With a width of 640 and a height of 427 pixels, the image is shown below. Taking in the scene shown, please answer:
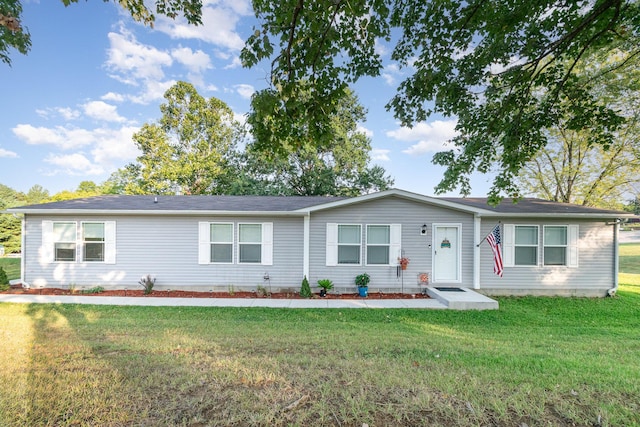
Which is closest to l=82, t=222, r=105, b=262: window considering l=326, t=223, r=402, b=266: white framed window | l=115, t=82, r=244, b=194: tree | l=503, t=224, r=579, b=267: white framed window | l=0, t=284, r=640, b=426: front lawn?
l=0, t=284, r=640, b=426: front lawn

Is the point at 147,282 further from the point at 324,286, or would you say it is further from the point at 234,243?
the point at 324,286

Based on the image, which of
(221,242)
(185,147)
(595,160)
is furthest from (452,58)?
(185,147)

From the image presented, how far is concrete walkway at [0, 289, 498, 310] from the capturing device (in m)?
7.36

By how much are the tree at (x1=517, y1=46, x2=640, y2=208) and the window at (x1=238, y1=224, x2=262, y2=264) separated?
14.4 m

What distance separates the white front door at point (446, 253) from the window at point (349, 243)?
249cm

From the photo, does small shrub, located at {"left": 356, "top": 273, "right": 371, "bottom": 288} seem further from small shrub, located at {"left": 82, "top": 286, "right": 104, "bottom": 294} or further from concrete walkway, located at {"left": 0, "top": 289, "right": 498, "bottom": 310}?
small shrub, located at {"left": 82, "top": 286, "right": 104, "bottom": 294}

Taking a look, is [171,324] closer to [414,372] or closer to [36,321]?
[36,321]

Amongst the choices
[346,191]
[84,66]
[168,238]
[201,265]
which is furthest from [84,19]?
[346,191]

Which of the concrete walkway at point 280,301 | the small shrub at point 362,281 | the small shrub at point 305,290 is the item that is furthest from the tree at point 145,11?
the small shrub at point 362,281

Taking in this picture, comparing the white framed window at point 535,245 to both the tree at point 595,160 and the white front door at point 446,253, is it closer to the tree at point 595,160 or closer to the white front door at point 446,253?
the white front door at point 446,253

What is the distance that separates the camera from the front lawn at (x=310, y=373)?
89.2 inches

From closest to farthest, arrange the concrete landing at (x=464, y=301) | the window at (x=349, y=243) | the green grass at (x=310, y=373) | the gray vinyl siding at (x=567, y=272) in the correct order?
the green grass at (x=310, y=373) → the concrete landing at (x=464, y=301) → the gray vinyl siding at (x=567, y=272) → the window at (x=349, y=243)

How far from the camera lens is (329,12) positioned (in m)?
3.88

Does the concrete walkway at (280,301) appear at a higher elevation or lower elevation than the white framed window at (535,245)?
lower
